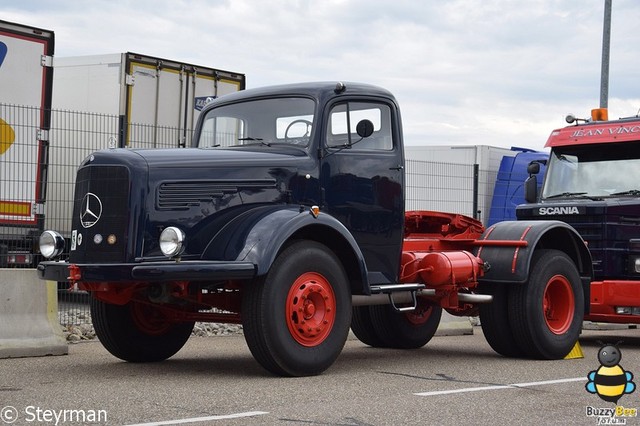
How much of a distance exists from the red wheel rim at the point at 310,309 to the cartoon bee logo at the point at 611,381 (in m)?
2.18

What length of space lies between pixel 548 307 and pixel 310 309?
11.0 ft

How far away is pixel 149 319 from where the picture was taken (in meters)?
10.2

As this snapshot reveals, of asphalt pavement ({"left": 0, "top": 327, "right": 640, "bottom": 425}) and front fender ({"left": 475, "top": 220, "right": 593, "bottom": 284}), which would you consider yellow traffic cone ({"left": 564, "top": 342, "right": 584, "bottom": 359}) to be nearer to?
asphalt pavement ({"left": 0, "top": 327, "right": 640, "bottom": 425})

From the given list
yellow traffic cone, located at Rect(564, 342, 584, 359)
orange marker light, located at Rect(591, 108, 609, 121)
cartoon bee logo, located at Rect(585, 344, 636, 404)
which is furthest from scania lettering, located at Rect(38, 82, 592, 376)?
orange marker light, located at Rect(591, 108, 609, 121)

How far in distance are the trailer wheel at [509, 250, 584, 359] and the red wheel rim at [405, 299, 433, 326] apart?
1333 millimetres

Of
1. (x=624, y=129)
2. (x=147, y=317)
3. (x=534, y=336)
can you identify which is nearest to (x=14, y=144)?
(x=147, y=317)

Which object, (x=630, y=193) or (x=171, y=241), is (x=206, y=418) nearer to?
(x=171, y=241)

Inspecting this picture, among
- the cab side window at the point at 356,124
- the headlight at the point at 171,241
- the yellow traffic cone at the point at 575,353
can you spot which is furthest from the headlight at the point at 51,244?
the yellow traffic cone at the point at 575,353

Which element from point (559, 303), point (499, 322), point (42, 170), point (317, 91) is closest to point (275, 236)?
point (317, 91)

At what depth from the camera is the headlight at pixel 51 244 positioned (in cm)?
932

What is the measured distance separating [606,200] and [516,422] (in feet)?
22.1

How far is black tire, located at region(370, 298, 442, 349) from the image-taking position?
39.2 feet

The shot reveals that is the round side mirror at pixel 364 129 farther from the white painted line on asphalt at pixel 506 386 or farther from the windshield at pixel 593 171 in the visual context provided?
the windshield at pixel 593 171

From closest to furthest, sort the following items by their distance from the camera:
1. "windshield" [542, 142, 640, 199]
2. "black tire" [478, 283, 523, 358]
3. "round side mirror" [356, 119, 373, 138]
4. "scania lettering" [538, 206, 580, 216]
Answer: "round side mirror" [356, 119, 373, 138], "black tire" [478, 283, 523, 358], "scania lettering" [538, 206, 580, 216], "windshield" [542, 142, 640, 199]
